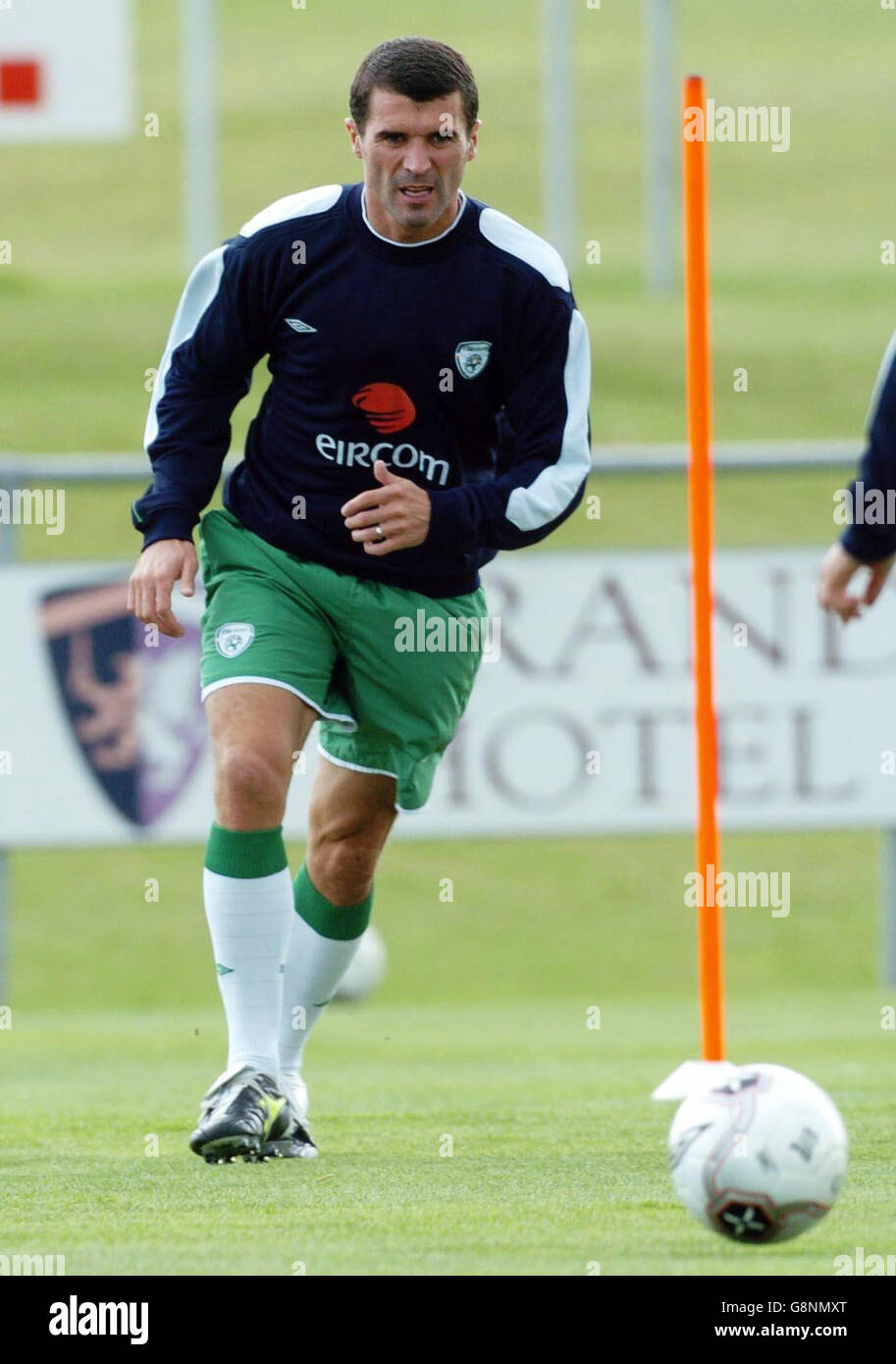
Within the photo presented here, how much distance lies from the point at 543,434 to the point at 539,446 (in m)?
0.03

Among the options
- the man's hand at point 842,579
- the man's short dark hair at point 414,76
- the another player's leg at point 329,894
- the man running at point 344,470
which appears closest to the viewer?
the man's hand at point 842,579

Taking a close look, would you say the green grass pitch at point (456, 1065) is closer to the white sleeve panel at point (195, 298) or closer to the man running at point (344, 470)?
the man running at point (344, 470)

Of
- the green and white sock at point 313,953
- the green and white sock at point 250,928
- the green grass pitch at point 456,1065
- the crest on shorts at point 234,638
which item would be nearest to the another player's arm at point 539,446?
the crest on shorts at point 234,638

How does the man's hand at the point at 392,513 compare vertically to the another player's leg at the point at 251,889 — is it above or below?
above

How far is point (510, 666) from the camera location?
35.1 feet

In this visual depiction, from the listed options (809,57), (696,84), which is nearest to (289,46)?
(809,57)

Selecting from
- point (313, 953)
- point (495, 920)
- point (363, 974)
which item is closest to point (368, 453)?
point (313, 953)

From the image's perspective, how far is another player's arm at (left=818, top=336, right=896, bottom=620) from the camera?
14.8 feet

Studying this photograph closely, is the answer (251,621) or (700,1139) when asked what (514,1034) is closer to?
(251,621)

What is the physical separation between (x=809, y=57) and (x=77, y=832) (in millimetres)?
34130

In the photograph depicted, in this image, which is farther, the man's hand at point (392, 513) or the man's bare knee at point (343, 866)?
the man's bare knee at point (343, 866)

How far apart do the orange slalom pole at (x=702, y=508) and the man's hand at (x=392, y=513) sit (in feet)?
2.43

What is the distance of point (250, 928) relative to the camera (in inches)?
213

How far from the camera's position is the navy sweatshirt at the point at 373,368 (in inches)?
215
